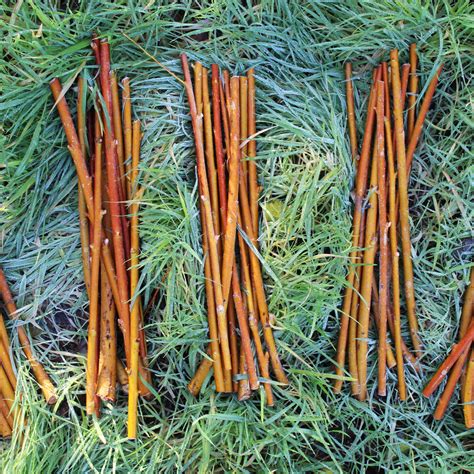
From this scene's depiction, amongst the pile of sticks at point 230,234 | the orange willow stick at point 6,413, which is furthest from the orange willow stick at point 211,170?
the orange willow stick at point 6,413

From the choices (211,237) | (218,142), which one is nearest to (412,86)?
(218,142)

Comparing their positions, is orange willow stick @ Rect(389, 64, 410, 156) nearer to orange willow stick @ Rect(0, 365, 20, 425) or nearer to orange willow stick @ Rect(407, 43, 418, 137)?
orange willow stick @ Rect(407, 43, 418, 137)

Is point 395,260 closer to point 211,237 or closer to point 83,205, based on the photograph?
point 211,237

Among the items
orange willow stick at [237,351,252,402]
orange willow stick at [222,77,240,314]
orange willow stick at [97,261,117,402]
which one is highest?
orange willow stick at [222,77,240,314]

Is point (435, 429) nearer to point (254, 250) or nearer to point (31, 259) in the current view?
point (254, 250)

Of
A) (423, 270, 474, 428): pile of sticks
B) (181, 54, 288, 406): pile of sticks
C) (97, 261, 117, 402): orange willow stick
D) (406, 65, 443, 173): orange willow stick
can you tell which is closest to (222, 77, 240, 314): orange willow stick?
(181, 54, 288, 406): pile of sticks

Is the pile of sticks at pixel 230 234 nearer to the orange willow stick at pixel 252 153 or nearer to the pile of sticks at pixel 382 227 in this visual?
the orange willow stick at pixel 252 153

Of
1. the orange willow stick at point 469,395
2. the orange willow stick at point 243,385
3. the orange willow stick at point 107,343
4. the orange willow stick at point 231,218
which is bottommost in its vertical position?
the orange willow stick at point 469,395
